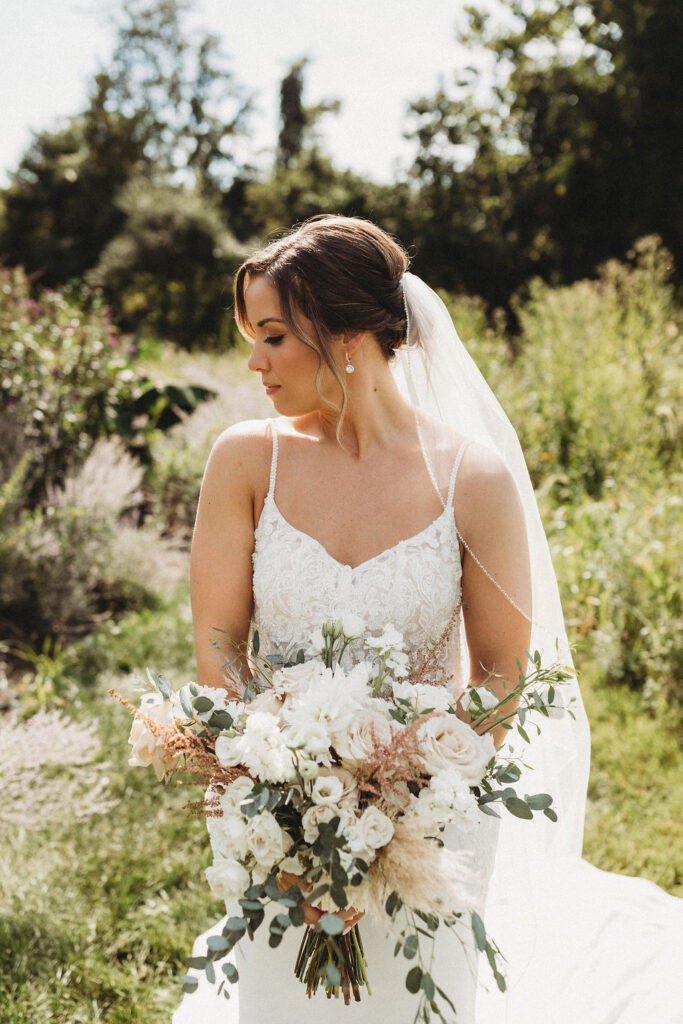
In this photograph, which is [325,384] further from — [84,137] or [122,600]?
[84,137]

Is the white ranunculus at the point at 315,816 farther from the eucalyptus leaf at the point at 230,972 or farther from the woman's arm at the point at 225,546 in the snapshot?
the woman's arm at the point at 225,546

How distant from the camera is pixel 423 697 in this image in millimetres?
1494

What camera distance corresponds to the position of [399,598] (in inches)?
79.4

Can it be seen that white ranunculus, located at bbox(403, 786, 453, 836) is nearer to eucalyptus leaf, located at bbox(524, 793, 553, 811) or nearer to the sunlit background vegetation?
eucalyptus leaf, located at bbox(524, 793, 553, 811)

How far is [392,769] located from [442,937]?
864mm

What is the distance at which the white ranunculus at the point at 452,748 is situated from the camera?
4.61ft

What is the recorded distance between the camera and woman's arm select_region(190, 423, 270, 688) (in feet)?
6.98

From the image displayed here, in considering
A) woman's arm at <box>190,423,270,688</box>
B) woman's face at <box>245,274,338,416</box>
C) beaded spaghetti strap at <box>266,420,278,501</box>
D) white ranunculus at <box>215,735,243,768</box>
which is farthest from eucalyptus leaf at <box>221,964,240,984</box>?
woman's face at <box>245,274,338,416</box>

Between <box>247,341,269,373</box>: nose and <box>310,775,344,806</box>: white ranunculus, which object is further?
<box>247,341,269,373</box>: nose

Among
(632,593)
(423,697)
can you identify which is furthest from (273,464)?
(632,593)

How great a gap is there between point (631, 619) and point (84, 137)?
28857mm

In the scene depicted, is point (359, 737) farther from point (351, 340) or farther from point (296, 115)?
point (296, 115)

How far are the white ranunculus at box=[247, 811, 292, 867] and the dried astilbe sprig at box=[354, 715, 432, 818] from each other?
0.16 metres

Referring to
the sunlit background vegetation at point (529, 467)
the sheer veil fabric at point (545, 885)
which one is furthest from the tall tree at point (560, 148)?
the sheer veil fabric at point (545, 885)
